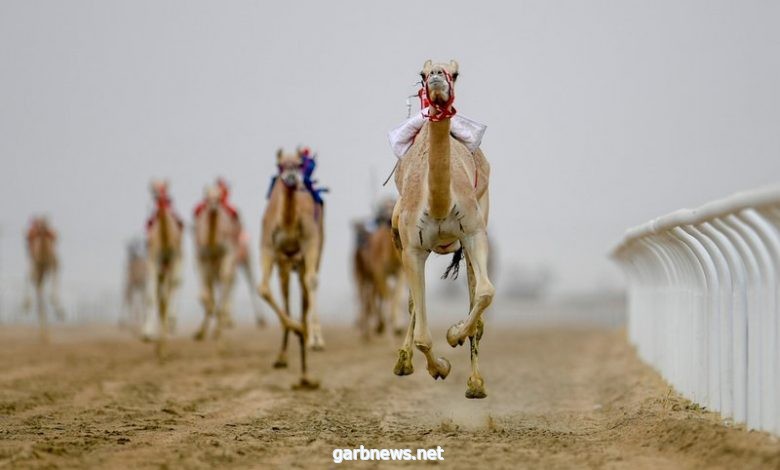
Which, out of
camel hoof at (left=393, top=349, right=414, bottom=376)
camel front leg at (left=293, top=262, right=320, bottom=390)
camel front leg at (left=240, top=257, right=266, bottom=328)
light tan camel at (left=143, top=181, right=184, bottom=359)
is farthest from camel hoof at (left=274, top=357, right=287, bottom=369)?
camel front leg at (left=240, top=257, right=266, bottom=328)

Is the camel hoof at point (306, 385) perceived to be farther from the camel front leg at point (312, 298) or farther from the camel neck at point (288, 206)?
the camel neck at point (288, 206)

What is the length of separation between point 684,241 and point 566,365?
8.16m

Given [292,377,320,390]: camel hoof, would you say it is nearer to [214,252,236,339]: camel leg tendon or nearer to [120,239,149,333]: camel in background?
[214,252,236,339]: camel leg tendon

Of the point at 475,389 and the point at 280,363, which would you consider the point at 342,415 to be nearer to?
the point at 475,389

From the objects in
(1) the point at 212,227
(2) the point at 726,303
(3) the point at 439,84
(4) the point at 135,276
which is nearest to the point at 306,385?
(3) the point at 439,84

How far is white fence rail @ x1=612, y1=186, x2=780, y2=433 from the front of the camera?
290 inches

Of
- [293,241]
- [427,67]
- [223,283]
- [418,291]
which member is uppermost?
[427,67]

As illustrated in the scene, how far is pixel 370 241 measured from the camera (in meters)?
24.4

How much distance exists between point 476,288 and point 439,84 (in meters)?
1.65

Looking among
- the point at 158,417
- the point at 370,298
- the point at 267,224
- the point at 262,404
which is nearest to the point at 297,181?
the point at 267,224

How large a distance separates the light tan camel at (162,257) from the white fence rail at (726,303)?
8885mm

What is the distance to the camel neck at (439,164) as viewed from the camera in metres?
9.53

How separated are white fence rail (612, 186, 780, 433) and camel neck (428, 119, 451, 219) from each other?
1.85 m

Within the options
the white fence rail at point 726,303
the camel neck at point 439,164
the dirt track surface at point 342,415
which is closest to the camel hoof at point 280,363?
the dirt track surface at point 342,415
